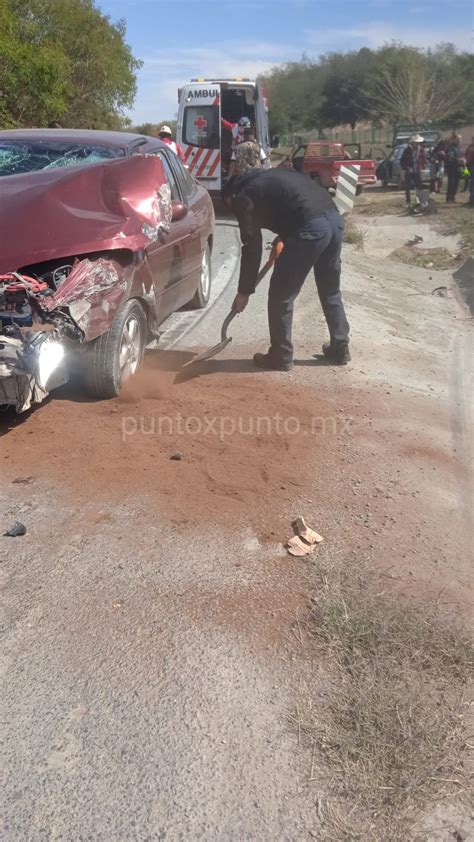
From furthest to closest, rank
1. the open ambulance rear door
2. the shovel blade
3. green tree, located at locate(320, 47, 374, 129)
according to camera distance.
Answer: green tree, located at locate(320, 47, 374, 129) < the open ambulance rear door < the shovel blade

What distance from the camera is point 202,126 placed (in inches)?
660

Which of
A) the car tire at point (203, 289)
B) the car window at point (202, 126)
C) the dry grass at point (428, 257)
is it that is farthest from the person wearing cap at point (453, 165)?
the car tire at point (203, 289)

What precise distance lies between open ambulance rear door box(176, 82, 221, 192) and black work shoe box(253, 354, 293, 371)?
11.9m

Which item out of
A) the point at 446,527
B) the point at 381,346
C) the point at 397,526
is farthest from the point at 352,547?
the point at 381,346

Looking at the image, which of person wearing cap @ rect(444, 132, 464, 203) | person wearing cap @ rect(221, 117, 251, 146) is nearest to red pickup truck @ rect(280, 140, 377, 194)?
person wearing cap @ rect(444, 132, 464, 203)

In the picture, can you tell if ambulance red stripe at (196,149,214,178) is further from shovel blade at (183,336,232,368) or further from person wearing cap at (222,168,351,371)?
shovel blade at (183,336,232,368)

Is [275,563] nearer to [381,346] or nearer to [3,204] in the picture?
[3,204]

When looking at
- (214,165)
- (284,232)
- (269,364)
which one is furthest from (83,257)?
(214,165)

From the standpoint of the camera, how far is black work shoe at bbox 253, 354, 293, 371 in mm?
5992

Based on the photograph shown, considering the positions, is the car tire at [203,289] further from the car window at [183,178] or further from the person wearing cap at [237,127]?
the person wearing cap at [237,127]

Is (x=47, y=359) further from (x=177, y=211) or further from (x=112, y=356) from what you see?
(x=177, y=211)

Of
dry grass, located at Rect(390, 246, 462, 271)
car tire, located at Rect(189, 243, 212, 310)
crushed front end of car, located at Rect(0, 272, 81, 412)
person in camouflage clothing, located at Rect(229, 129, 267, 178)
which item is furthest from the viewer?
dry grass, located at Rect(390, 246, 462, 271)

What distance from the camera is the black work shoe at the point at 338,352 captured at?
245 inches

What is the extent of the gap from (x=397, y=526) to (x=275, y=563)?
30.3 inches
